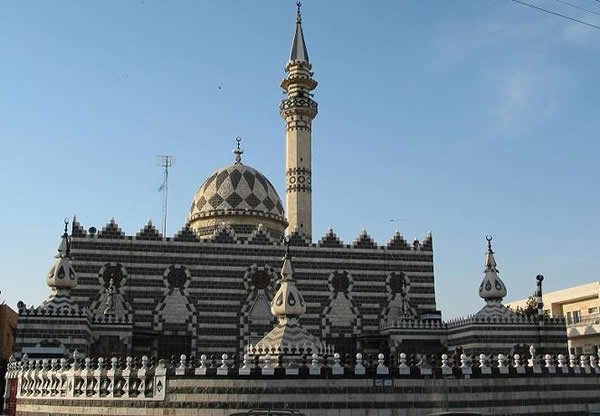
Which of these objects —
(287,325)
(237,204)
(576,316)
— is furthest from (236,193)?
(576,316)

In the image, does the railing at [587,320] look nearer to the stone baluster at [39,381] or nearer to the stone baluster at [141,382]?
the stone baluster at [141,382]

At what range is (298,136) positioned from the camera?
43.3m

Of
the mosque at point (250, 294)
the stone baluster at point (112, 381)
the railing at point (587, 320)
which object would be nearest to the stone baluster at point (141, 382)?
the stone baluster at point (112, 381)

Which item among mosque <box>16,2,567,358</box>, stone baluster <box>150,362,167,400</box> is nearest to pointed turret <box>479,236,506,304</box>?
mosque <box>16,2,567,358</box>

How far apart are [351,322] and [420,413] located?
14452 millimetres

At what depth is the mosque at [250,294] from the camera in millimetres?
33031

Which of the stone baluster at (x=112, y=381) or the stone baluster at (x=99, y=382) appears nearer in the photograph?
the stone baluster at (x=112, y=381)

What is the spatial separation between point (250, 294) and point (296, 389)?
47.4ft

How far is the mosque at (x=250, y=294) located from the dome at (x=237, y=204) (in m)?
0.18

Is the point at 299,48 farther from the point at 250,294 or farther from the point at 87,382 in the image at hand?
the point at 87,382

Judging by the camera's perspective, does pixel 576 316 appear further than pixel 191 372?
Yes

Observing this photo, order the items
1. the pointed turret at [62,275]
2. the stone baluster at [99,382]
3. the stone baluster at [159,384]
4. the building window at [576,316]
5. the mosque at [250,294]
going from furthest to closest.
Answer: the building window at [576,316] < the mosque at [250,294] < the pointed turret at [62,275] < the stone baluster at [99,382] < the stone baluster at [159,384]

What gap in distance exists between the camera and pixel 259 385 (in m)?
20.7

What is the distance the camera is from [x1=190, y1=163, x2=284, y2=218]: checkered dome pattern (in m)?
39.3
